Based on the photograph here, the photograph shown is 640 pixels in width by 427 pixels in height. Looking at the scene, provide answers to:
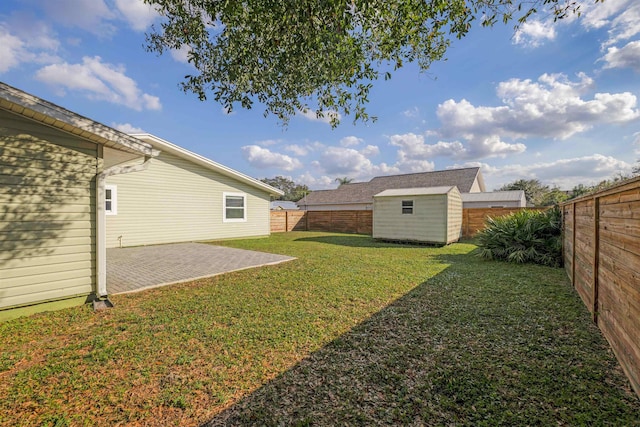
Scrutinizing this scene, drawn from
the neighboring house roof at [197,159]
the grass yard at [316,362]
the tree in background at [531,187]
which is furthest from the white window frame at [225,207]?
the tree in background at [531,187]

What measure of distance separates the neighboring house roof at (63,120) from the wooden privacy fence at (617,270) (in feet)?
19.9

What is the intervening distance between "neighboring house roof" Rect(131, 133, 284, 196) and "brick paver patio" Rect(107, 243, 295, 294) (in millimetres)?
3831

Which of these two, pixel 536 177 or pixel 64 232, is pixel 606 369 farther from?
pixel 536 177

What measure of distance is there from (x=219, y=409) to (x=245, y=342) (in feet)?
3.42

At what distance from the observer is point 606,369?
2447 mm

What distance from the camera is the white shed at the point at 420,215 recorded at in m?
11.1

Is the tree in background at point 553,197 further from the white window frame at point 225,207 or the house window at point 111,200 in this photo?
the house window at point 111,200

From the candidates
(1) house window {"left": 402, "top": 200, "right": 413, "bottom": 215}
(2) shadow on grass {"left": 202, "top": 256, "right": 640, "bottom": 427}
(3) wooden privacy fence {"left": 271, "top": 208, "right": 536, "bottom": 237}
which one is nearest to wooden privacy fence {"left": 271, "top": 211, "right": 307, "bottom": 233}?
(3) wooden privacy fence {"left": 271, "top": 208, "right": 536, "bottom": 237}

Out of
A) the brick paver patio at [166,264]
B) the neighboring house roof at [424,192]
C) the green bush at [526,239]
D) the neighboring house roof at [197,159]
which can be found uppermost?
the neighboring house roof at [197,159]

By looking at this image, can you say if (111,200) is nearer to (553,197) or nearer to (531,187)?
(553,197)

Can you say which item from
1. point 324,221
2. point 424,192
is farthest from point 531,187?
point 424,192

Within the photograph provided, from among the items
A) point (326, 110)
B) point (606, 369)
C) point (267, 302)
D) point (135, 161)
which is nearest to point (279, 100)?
point (326, 110)

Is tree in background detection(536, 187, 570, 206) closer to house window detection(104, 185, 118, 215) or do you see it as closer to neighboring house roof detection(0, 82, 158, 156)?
neighboring house roof detection(0, 82, 158, 156)

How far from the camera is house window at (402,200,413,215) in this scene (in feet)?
39.1
